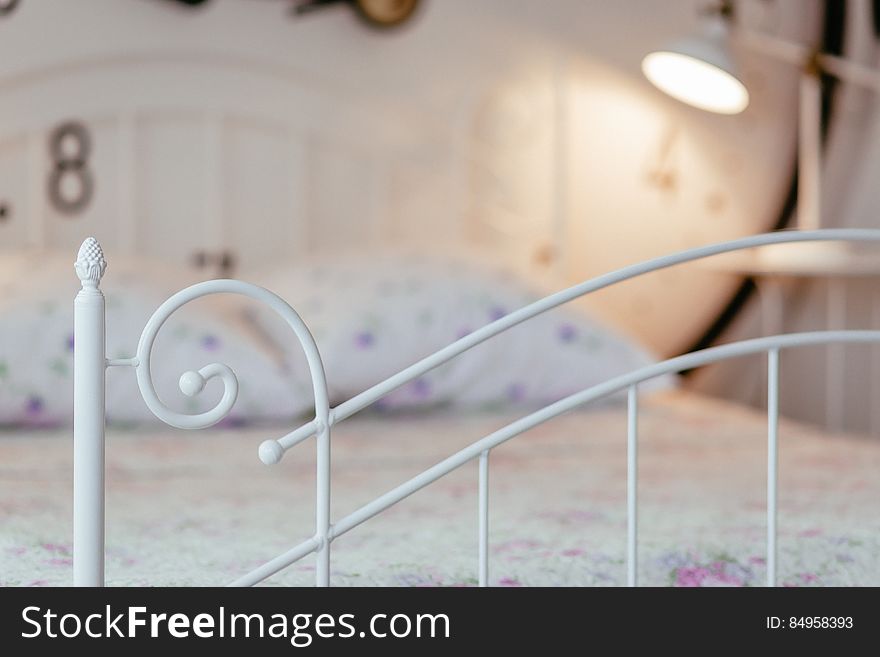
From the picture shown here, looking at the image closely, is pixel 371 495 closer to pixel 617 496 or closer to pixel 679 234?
pixel 617 496

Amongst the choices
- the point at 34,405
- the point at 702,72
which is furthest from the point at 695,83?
the point at 34,405

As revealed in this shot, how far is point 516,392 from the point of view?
7.06 ft

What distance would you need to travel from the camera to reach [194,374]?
3.58 feet

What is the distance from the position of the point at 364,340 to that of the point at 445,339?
141 millimetres

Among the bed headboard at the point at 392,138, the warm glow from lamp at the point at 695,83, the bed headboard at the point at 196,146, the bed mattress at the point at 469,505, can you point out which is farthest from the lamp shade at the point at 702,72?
the bed mattress at the point at 469,505

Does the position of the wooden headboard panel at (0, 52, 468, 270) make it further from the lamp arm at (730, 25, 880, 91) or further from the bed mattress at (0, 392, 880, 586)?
the lamp arm at (730, 25, 880, 91)

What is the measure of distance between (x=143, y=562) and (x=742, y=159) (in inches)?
78.8

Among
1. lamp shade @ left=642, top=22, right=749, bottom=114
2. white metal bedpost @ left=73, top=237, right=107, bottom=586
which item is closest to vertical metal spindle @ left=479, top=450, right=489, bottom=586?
white metal bedpost @ left=73, top=237, right=107, bottom=586

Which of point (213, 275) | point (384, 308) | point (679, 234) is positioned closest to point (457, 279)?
point (384, 308)

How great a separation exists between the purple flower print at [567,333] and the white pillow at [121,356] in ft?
1.54

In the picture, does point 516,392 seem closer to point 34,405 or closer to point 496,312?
point 496,312

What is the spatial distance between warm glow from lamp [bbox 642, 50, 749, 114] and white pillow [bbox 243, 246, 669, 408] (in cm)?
69

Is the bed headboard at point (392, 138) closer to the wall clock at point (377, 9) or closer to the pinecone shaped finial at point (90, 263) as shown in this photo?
the wall clock at point (377, 9)

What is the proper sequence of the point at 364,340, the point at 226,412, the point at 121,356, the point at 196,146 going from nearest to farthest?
the point at 226,412
the point at 121,356
the point at 364,340
the point at 196,146
